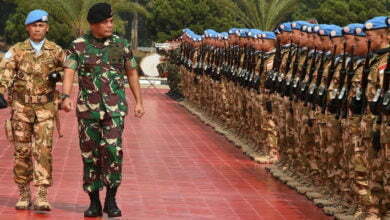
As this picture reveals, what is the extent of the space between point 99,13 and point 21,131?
1.42 meters

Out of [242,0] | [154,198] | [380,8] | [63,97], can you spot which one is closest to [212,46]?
[154,198]

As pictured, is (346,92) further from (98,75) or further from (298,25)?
(298,25)

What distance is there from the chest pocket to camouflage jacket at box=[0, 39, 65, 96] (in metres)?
0.78

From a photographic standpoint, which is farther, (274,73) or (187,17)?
(187,17)

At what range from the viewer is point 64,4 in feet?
148

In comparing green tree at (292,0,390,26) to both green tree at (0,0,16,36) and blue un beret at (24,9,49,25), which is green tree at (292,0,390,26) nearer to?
green tree at (0,0,16,36)

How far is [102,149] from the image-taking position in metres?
10.7

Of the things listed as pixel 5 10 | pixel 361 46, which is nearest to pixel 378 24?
pixel 361 46

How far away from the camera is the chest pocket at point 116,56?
1079 centimetres

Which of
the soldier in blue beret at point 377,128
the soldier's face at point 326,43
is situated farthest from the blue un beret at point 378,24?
the soldier's face at point 326,43

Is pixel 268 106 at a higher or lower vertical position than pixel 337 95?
lower

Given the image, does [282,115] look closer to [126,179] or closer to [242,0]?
[126,179]

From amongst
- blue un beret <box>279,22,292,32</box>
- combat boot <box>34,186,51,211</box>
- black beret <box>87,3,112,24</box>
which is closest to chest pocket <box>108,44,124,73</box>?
black beret <box>87,3,112,24</box>

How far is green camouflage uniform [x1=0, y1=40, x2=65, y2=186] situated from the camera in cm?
1121
